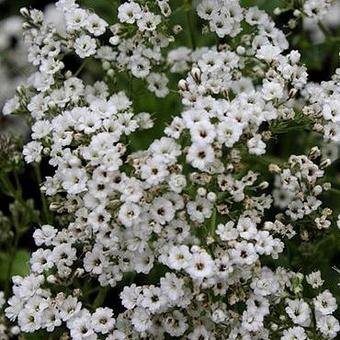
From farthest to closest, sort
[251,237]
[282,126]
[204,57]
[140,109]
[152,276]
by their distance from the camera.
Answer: [140,109] → [152,276] → [204,57] → [282,126] → [251,237]

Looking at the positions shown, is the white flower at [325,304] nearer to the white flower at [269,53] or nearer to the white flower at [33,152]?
the white flower at [269,53]

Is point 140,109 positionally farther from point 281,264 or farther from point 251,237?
point 251,237

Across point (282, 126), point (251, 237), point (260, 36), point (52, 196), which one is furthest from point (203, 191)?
point (260, 36)

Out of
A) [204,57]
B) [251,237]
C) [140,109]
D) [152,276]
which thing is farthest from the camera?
[140,109]

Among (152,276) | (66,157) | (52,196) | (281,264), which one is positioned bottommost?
(152,276)

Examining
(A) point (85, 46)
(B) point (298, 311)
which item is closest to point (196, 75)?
(A) point (85, 46)

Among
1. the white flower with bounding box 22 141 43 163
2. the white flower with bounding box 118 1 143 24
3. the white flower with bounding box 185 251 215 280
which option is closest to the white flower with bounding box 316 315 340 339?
the white flower with bounding box 185 251 215 280

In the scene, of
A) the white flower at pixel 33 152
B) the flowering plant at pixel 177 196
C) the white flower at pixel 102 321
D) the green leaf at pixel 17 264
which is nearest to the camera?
the flowering plant at pixel 177 196

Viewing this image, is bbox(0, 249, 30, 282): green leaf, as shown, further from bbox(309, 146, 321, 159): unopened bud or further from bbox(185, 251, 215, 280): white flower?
bbox(309, 146, 321, 159): unopened bud

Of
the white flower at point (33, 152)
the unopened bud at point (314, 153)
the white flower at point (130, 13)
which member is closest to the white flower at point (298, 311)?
the unopened bud at point (314, 153)
